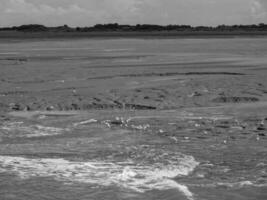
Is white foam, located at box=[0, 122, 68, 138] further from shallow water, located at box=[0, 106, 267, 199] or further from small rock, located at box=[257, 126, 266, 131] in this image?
small rock, located at box=[257, 126, 266, 131]

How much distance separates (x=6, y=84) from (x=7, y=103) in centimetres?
528

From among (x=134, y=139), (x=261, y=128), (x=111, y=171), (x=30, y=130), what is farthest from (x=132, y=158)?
(x=261, y=128)

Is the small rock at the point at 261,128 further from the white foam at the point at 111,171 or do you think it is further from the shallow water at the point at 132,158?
the white foam at the point at 111,171

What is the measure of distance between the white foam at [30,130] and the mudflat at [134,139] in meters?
0.02

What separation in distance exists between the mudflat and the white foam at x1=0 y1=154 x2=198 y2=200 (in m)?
0.02

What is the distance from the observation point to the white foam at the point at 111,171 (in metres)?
8.53

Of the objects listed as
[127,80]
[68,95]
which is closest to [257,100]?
[68,95]

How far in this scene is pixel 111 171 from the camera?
9.24 metres

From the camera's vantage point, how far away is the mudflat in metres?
8.37

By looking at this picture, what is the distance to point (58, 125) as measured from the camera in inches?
537

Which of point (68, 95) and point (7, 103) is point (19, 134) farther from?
point (68, 95)

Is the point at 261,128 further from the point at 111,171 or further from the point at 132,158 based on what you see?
the point at 111,171

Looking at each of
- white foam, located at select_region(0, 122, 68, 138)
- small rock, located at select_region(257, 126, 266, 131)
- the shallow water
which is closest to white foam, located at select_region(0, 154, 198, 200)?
the shallow water

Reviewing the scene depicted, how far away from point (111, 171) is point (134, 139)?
2632 millimetres
